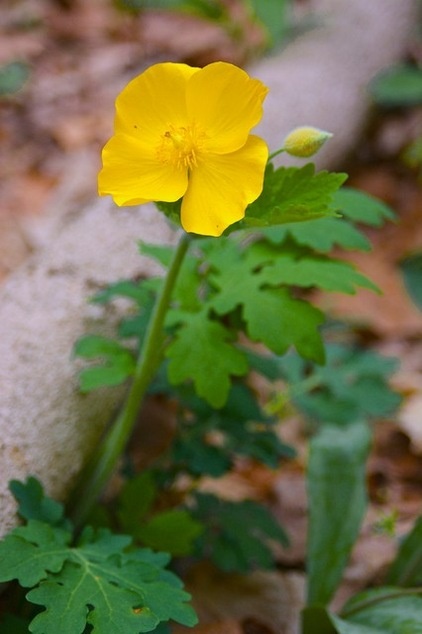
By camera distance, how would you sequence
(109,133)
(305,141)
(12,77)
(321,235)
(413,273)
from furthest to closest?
(12,77) → (109,133) → (413,273) → (321,235) → (305,141)

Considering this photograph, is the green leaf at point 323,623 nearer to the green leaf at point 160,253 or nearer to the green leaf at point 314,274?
the green leaf at point 314,274

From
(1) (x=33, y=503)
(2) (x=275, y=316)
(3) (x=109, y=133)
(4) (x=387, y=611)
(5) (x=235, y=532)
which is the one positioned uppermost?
(2) (x=275, y=316)

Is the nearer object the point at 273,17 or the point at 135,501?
the point at 135,501

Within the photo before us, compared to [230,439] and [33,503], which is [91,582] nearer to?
[33,503]

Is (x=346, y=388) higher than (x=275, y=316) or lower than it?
lower

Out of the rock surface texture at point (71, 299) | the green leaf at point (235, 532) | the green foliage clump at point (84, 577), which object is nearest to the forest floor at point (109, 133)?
the green leaf at point (235, 532)

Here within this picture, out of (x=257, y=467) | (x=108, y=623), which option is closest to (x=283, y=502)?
(x=257, y=467)

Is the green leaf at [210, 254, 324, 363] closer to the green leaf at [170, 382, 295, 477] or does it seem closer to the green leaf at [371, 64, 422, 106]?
the green leaf at [170, 382, 295, 477]

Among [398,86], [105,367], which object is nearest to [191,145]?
[105,367]
